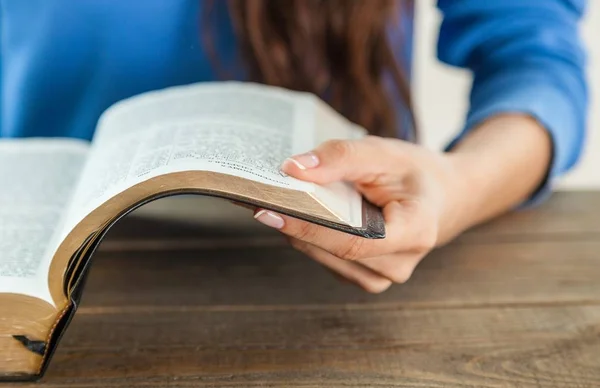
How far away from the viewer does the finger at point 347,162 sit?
19.2 inches

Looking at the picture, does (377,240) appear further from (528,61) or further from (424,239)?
(528,61)

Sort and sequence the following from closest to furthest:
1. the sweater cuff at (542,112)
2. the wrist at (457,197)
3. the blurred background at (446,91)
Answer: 1. the wrist at (457,197)
2. the sweater cuff at (542,112)
3. the blurred background at (446,91)

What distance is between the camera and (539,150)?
74 centimetres

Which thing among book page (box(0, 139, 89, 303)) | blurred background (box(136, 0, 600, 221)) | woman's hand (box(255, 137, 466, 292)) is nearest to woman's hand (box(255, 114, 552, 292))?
woman's hand (box(255, 137, 466, 292))

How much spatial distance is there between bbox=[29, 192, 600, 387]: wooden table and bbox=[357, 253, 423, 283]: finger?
0.04 metres

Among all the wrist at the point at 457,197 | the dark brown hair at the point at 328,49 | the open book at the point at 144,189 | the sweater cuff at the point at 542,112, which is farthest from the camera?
the dark brown hair at the point at 328,49

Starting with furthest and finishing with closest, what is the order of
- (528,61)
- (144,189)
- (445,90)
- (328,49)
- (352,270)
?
(445,90)
(328,49)
(528,61)
(352,270)
(144,189)

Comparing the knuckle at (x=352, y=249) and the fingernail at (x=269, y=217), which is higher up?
the fingernail at (x=269, y=217)

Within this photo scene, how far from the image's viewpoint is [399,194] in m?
0.55

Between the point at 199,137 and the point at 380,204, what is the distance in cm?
15

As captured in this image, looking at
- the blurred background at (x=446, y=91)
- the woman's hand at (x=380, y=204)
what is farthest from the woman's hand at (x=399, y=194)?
the blurred background at (x=446, y=91)

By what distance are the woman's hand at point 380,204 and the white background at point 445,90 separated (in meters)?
1.24

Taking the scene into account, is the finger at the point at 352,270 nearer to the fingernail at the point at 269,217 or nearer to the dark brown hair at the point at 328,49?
the fingernail at the point at 269,217

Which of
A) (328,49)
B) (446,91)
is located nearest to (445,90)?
(446,91)
